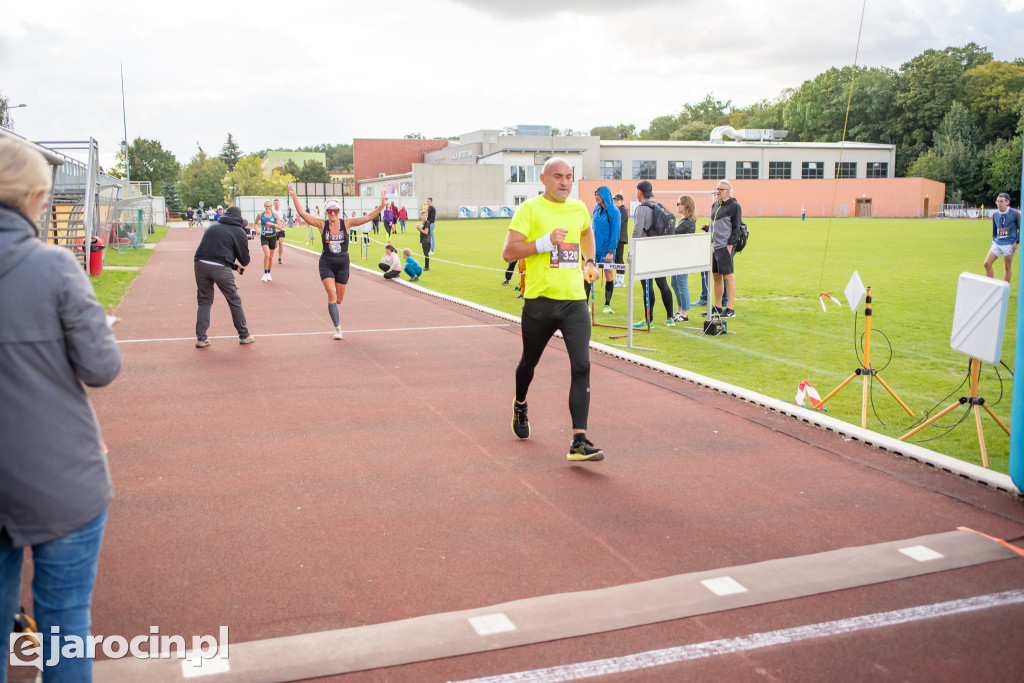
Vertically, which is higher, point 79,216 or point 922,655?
point 79,216

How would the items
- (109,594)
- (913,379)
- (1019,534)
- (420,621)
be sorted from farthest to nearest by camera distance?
(913,379) < (1019,534) < (109,594) < (420,621)

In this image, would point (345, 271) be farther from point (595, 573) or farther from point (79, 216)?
point (79, 216)

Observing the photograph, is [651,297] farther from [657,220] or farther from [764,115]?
[764,115]

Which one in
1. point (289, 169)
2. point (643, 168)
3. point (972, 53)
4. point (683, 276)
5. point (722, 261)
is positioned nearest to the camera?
point (722, 261)

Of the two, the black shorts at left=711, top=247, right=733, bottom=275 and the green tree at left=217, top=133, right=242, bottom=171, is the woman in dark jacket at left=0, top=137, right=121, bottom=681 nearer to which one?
the black shorts at left=711, top=247, right=733, bottom=275

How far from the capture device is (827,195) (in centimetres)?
8012

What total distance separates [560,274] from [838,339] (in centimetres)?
711

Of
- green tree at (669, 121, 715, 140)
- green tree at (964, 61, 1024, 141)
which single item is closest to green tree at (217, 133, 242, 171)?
green tree at (669, 121, 715, 140)

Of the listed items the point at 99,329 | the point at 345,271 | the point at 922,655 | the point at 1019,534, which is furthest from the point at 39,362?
the point at 345,271

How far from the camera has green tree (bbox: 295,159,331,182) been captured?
126688 mm

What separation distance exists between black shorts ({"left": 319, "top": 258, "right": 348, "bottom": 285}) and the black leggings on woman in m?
6.37

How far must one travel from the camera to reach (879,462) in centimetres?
618

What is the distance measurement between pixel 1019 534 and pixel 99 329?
16.4 ft

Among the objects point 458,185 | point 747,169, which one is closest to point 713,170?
point 747,169
